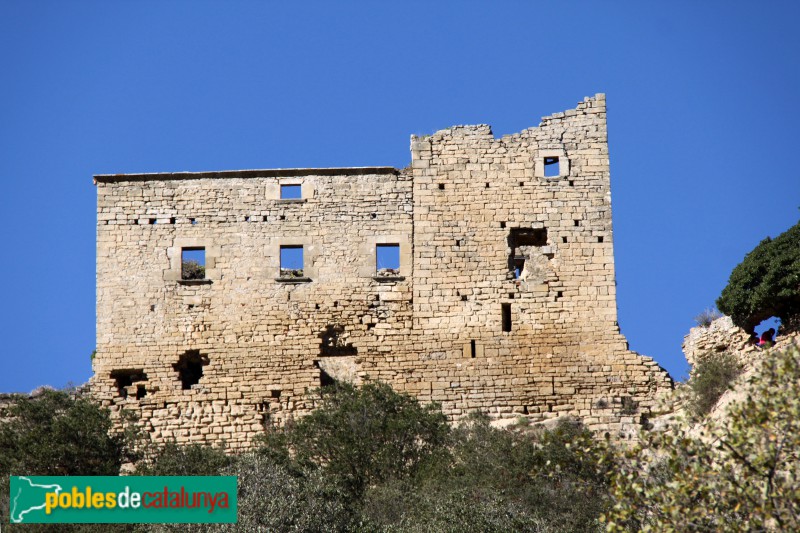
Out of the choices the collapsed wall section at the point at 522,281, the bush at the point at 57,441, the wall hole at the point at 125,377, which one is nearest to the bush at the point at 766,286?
the collapsed wall section at the point at 522,281

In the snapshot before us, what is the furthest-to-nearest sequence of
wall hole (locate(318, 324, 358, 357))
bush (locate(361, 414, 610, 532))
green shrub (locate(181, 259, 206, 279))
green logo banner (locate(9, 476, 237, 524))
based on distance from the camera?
green shrub (locate(181, 259, 206, 279)) < wall hole (locate(318, 324, 358, 357)) < bush (locate(361, 414, 610, 532)) < green logo banner (locate(9, 476, 237, 524))

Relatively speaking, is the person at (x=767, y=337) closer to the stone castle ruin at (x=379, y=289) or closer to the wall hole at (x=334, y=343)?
the stone castle ruin at (x=379, y=289)

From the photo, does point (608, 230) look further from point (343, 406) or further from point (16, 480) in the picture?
point (16, 480)

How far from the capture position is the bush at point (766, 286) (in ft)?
85.4

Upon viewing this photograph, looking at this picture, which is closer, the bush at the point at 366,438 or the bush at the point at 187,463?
the bush at the point at 187,463

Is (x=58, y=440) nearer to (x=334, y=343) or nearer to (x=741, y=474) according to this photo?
(x=334, y=343)

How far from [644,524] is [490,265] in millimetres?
11197

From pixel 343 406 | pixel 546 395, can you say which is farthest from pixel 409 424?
pixel 546 395

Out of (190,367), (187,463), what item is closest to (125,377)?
(190,367)

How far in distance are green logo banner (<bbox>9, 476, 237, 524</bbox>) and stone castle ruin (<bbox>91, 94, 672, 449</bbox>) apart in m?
4.56

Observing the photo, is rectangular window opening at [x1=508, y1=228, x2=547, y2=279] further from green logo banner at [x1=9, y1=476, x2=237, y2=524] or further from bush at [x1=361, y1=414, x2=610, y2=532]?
green logo banner at [x1=9, y1=476, x2=237, y2=524]

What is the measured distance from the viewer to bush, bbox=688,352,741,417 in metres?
25.3

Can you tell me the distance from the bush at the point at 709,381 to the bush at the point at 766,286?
0.88m

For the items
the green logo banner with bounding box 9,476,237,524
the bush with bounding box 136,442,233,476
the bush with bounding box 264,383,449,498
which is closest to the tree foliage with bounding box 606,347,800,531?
the green logo banner with bounding box 9,476,237,524
